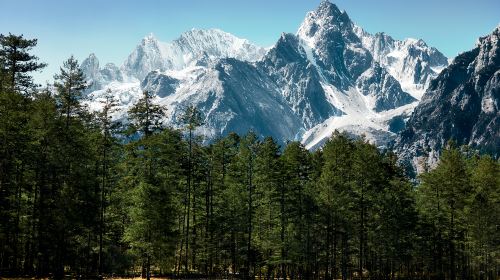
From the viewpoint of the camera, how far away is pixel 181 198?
64.0 m

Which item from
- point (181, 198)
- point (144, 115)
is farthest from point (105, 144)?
point (181, 198)

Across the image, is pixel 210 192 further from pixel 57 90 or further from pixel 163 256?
pixel 57 90

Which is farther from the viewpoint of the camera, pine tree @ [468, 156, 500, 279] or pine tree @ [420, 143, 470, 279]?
pine tree @ [420, 143, 470, 279]

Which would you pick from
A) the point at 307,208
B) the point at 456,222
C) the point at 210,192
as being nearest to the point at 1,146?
the point at 210,192

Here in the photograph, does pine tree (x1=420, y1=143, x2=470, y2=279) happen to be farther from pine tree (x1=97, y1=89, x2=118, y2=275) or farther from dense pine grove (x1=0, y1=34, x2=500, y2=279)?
pine tree (x1=97, y1=89, x2=118, y2=275)

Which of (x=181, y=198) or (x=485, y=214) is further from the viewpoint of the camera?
(x=181, y=198)

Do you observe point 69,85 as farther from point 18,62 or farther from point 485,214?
point 485,214

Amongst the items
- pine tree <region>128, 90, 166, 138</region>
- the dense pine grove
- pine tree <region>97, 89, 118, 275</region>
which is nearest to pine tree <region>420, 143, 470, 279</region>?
the dense pine grove

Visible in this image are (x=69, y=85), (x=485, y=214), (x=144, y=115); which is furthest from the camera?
(x=144, y=115)

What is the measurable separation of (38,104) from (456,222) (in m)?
51.9

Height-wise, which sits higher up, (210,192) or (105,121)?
(105,121)

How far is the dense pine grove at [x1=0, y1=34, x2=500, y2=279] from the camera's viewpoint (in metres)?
45.8

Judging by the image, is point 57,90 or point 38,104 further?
point 57,90

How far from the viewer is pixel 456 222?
64062mm
